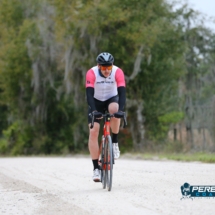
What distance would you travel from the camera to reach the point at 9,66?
1419 inches

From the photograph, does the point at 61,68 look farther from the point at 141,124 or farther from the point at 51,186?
the point at 51,186

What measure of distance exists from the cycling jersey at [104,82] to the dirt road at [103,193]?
134cm

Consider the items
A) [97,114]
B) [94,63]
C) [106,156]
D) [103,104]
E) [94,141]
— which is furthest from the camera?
[94,63]

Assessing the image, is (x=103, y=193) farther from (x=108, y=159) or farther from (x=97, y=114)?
(x=97, y=114)

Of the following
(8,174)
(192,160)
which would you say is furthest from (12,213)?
(192,160)

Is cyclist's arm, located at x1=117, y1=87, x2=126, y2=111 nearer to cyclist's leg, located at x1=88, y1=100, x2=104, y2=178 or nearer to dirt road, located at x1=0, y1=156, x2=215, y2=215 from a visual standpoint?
cyclist's leg, located at x1=88, y1=100, x2=104, y2=178

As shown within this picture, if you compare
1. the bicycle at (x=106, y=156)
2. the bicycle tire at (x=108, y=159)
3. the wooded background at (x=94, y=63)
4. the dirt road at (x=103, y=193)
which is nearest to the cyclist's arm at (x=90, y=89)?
the bicycle at (x=106, y=156)

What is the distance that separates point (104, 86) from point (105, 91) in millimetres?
79

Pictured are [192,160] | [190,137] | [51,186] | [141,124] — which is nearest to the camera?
[51,186]

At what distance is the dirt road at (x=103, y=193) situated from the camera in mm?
7133

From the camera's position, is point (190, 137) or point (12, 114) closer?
point (190, 137)

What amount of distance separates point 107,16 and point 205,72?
8529 mm

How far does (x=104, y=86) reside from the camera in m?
9.47

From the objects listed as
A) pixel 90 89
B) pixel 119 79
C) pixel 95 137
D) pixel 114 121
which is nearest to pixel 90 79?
pixel 90 89
